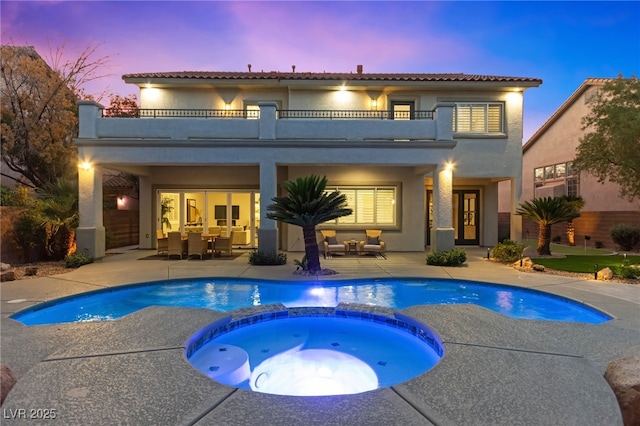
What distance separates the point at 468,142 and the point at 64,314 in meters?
16.7

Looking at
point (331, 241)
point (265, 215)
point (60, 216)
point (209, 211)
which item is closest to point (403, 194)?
point (331, 241)

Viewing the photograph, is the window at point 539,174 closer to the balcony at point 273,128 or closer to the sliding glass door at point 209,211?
the balcony at point 273,128

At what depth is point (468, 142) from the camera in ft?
55.5

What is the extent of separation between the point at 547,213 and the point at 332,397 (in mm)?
15274

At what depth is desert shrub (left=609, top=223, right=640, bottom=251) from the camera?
58.1 ft

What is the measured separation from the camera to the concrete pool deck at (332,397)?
318 centimetres

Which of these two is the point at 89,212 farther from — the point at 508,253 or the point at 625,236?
the point at 625,236

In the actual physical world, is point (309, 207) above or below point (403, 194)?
below

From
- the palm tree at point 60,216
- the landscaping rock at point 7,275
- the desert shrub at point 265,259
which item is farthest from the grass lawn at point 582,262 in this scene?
the palm tree at point 60,216

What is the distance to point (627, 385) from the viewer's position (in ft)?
11.5

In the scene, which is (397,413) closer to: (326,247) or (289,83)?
(326,247)

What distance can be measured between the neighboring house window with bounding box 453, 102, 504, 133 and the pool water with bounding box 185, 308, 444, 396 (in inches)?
533

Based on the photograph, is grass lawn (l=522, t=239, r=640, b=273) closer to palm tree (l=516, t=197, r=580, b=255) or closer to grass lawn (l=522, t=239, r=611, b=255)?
palm tree (l=516, t=197, r=580, b=255)

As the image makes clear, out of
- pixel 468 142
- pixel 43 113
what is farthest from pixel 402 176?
pixel 43 113
